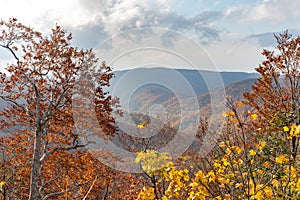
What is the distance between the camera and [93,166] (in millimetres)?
12945

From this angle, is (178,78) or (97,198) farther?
(97,198)

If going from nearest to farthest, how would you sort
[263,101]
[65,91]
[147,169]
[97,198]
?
[147,169], [65,91], [263,101], [97,198]

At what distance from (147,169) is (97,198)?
12639mm

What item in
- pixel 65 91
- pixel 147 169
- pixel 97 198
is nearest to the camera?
pixel 147 169

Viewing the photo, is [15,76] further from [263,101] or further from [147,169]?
[263,101]

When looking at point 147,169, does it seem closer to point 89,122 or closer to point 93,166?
point 89,122

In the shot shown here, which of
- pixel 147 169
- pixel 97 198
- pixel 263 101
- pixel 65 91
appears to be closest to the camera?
pixel 147 169

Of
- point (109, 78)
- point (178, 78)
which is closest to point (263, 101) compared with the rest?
point (178, 78)

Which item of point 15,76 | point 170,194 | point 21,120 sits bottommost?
point 170,194

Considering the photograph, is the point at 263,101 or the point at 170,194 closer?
the point at 170,194

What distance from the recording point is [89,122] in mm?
10562

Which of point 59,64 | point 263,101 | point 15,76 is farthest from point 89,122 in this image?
point 263,101

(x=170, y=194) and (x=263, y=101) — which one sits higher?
(x=263, y=101)

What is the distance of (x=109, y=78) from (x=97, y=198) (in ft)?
24.9
